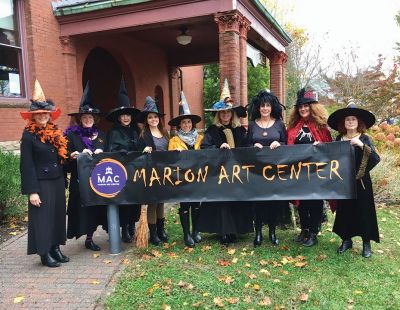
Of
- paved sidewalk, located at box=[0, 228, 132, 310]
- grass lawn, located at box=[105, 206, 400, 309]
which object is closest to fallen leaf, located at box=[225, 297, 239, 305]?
grass lawn, located at box=[105, 206, 400, 309]

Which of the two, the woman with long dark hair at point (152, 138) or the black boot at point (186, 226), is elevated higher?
the woman with long dark hair at point (152, 138)

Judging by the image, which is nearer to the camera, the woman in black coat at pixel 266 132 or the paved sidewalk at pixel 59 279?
the paved sidewalk at pixel 59 279

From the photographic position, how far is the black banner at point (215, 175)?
4441mm

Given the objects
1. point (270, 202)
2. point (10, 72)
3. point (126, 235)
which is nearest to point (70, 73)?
point (10, 72)

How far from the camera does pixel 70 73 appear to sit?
919cm

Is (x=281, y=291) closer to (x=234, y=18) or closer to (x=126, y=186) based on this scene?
(x=126, y=186)

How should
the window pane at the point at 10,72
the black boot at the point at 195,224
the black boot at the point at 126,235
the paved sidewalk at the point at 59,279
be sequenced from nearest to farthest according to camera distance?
1. the paved sidewalk at the point at 59,279
2. the black boot at the point at 195,224
3. the black boot at the point at 126,235
4. the window pane at the point at 10,72

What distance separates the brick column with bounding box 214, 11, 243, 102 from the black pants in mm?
4252

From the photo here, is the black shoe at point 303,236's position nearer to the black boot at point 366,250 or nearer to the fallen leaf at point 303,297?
the black boot at point 366,250

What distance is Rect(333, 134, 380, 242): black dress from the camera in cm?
429

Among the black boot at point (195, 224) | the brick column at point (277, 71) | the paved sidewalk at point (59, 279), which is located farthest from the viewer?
the brick column at point (277, 71)

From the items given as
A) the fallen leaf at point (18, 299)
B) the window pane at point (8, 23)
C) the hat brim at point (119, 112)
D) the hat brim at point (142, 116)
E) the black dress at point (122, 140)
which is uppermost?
the window pane at point (8, 23)

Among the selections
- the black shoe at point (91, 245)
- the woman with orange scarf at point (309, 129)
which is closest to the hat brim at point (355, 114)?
the woman with orange scarf at point (309, 129)

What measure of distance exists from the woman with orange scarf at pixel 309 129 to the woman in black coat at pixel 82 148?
238 cm
